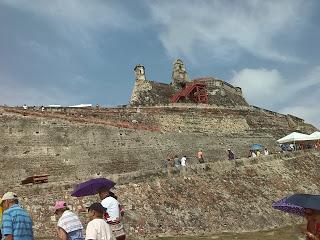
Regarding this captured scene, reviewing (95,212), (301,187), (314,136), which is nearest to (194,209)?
(301,187)

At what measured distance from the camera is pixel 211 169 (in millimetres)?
23641

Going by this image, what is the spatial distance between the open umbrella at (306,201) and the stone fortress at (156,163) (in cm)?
1034

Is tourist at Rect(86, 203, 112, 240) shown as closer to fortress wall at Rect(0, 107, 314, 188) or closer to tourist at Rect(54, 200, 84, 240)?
tourist at Rect(54, 200, 84, 240)

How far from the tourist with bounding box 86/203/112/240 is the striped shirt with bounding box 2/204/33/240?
119 centimetres

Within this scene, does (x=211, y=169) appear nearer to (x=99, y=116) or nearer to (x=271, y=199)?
Answer: (x=271, y=199)

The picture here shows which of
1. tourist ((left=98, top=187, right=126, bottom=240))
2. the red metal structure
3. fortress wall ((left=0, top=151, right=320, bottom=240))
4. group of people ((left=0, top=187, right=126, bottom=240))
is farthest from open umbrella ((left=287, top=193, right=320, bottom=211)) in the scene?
the red metal structure

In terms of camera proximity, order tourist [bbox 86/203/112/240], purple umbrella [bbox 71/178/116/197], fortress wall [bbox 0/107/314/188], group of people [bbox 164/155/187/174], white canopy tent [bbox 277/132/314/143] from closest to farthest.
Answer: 1. tourist [bbox 86/203/112/240]
2. purple umbrella [bbox 71/178/116/197]
3. fortress wall [bbox 0/107/314/188]
4. group of people [bbox 164/155/187/174]
5. white canopy tent [bbox 277/132/314/143]

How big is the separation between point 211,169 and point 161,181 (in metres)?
3.67

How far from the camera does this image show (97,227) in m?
7.50

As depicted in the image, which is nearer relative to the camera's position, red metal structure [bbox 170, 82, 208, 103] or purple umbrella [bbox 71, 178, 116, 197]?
purple umbrella [bbox 71, 178, 116, 197]

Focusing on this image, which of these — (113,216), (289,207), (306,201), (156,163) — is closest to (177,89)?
(156,163)

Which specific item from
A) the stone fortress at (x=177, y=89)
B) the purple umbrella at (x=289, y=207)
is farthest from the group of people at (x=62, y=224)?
the stone fortress at (x=177, y=89)

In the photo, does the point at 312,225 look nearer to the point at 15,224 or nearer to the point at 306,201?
the point at 306,201

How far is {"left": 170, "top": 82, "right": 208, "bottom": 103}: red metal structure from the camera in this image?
4788 cm
